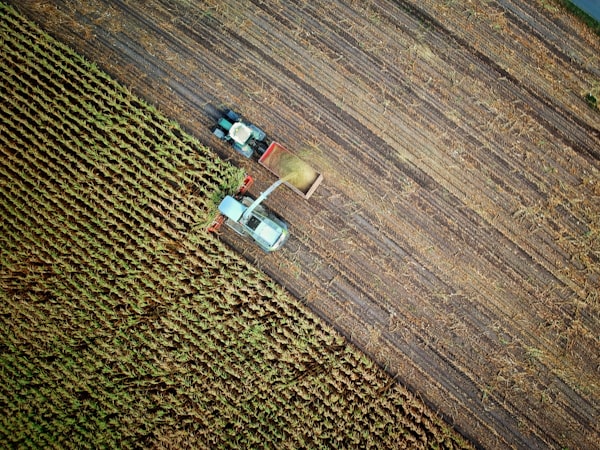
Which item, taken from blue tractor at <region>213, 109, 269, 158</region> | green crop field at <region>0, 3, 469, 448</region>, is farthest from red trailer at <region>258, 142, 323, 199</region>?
green crop field at <region>0, 3, 469, 448</region>

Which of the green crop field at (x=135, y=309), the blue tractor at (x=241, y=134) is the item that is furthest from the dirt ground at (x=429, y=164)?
the green crop field at (x=135, y=309)

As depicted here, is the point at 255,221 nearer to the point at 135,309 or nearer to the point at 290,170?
the point at 290,170

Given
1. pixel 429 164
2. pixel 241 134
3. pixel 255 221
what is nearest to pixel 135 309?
pixel 255 221

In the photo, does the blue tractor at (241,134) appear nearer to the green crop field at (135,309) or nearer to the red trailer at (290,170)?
the red trailer at (290,170)

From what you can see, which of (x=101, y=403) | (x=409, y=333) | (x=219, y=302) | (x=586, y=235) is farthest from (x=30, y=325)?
(x=586, y=235)

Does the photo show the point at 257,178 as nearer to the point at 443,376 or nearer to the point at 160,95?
the point at 160,95

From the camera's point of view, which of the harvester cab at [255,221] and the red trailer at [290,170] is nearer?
the harvester cab at [255,221]
